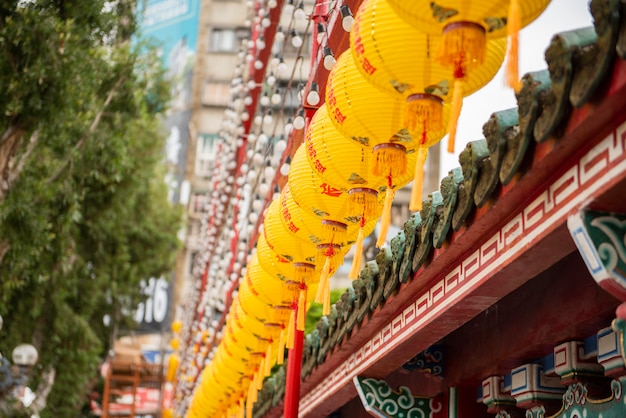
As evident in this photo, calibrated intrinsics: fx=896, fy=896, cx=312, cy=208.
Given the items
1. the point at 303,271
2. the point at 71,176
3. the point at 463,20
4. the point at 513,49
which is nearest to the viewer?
the point at 513,49

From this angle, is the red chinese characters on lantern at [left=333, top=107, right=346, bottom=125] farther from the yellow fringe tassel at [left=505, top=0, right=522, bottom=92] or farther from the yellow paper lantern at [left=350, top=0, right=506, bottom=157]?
the yellow fringe tassel at [left=505, top=0, right=522, bottom=92]

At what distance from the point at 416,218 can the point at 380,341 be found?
49.2 inches

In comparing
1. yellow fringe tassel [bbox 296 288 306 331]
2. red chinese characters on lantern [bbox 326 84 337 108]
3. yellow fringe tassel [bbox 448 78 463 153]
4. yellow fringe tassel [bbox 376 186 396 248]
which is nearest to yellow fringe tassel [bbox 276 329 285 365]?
yellow fringe tassel [bbox 296 288 306 331]

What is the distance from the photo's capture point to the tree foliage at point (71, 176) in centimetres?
1231

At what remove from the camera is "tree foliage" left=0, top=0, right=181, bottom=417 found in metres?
12.3

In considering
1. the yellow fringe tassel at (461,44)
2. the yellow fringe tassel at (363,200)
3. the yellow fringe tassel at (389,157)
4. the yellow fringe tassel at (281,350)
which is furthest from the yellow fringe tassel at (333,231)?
the yellow fringe tassel at (461,44)

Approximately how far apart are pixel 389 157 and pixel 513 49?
1.52m

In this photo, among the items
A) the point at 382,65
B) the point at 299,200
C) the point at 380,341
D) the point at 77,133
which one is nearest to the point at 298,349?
the point at 380,341

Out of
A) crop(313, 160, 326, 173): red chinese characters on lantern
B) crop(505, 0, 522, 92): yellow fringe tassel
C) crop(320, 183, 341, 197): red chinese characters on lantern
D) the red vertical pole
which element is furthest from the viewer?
the red vertical pole

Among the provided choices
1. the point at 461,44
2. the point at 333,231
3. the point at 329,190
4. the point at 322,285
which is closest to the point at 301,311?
the point at 322,285

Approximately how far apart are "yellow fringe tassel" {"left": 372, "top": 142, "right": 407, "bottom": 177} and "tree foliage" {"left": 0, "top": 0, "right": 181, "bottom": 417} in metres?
8.49

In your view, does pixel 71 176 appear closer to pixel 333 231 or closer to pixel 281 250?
pixel 281 250

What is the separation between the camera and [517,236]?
13.0 feet

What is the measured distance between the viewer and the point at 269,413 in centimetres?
1120
